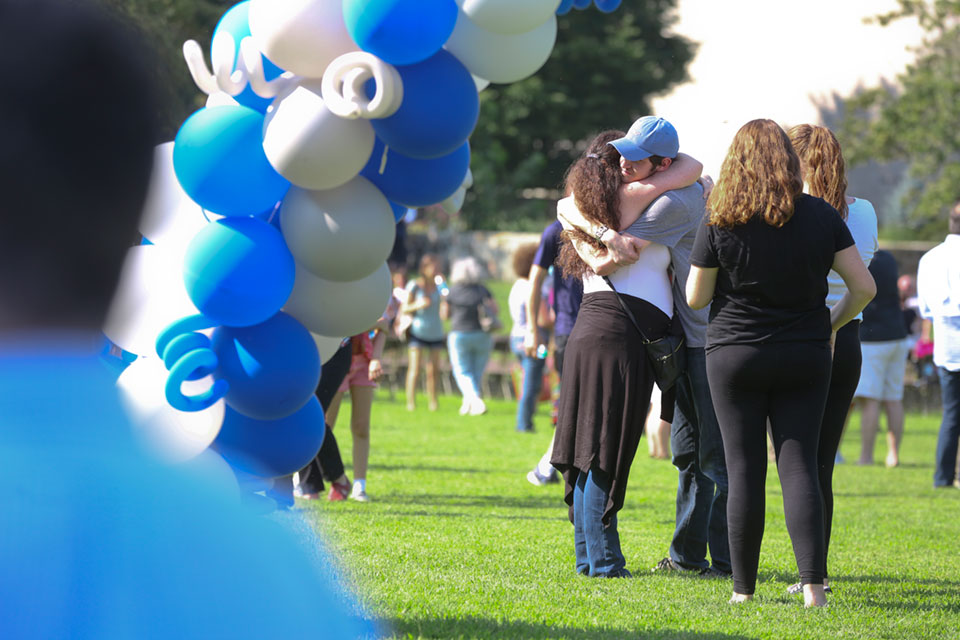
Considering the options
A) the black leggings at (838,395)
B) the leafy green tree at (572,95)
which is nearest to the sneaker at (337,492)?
the black leggings at (838,395)

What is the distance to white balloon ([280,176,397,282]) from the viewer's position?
3.09 meters

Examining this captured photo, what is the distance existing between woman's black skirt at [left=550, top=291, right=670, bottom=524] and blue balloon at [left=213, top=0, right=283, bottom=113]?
7.18 feet

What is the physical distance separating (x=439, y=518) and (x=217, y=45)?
13.8 feet

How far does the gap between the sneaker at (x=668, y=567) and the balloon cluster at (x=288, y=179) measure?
264cm

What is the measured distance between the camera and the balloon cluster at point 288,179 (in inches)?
114

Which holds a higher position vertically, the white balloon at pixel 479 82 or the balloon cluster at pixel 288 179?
the white balloon at pixel 479 82

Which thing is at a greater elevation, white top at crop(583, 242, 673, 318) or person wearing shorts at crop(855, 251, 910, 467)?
white top at crop(583, 242, 673, 318)

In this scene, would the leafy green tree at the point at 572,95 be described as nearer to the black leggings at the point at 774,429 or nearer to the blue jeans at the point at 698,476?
the blue jeans at the point at 698,476

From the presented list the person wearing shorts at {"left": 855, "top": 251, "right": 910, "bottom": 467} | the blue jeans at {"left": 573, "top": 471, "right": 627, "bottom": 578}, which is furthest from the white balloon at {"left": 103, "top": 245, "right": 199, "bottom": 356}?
the person wearing shorts at {"left": 855, "top": 251, "right": 910, "bottom": 467}

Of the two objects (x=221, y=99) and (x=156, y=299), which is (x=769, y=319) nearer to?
(x=221, y=99)

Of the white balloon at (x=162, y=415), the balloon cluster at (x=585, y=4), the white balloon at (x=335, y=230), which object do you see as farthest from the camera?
the balloon cluster at (x=585, y=4)

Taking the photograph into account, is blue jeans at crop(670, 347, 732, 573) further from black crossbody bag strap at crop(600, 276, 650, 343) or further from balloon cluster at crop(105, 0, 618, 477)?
balloon cluster at crop(105, 0, 618, 477)

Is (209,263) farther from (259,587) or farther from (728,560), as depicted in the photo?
(728,560)

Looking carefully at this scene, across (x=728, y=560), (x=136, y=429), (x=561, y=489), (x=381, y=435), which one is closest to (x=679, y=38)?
(x=381, y=435)
